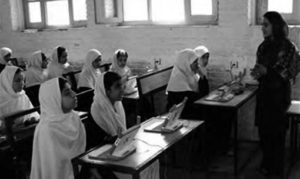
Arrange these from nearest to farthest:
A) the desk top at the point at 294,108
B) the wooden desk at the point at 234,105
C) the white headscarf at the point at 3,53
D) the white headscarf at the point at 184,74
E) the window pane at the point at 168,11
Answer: the desk top at the point at 294,108 → the wooden desk at the point at 234,105 → the white headscarf at the point at 184,74 → the window pane at the point at 168,11 → the white headscarf at the point at 3,53

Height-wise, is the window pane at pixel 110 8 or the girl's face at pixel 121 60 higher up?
the window pane at pixel 110 8

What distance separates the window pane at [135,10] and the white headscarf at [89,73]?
0.77 meters

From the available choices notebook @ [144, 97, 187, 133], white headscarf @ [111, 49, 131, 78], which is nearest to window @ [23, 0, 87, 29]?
white headscarf @ [111, 49, 131, 78]

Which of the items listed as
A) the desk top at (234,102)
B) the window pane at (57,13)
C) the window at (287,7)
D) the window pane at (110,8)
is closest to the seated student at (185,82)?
the desk top at (234,102)

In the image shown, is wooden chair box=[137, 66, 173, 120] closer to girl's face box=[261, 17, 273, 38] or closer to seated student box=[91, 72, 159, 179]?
seated student box=[91, 72, 159, 179]

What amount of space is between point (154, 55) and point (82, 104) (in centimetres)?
186

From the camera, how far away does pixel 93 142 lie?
3262 mm

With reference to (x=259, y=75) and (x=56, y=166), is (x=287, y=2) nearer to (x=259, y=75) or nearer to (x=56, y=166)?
(x=259, y=75)

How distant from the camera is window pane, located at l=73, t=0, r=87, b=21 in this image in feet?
22.1

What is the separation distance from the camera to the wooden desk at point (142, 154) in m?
2.59

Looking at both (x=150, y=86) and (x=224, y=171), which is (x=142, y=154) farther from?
(x=150, y=86)

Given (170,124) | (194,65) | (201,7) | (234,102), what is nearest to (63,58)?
(201,7)

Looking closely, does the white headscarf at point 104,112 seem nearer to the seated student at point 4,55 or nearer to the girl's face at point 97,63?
the girl's face at point 97,63

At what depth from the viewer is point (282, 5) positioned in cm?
525
